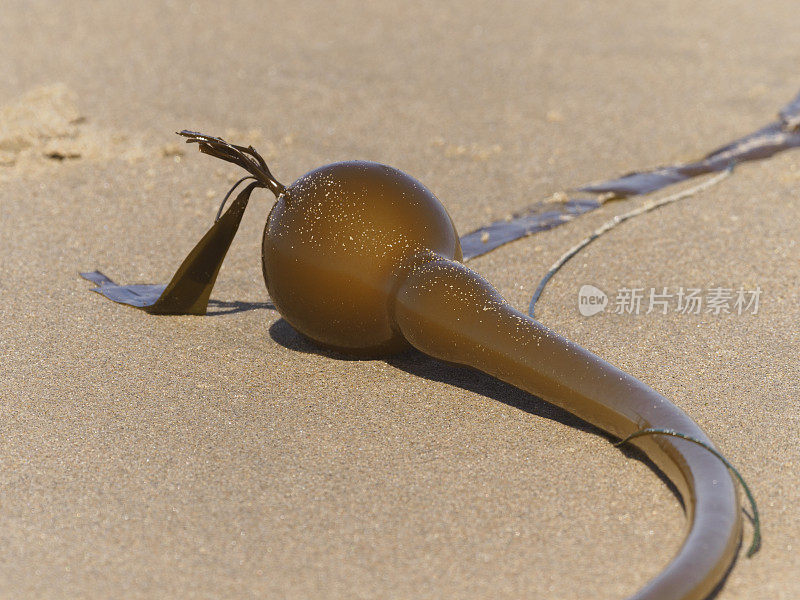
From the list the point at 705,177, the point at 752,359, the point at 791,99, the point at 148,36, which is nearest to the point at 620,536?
the point at 752,359

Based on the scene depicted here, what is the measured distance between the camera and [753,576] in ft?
5.61

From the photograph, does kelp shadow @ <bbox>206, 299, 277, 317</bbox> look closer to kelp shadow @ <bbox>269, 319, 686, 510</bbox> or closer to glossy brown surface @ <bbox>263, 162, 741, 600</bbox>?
kelp shadow @ <bbox>269, 319, 686, 510</bbox>

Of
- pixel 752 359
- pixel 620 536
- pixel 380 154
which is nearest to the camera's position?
pixel 620 536

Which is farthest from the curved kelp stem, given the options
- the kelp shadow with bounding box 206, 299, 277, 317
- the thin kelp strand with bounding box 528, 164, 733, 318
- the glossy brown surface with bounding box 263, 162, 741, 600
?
the kelp shadow with bounding box 206, 299, 277, 317

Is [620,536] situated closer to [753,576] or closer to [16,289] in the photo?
[753,576]

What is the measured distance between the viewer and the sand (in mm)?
1787

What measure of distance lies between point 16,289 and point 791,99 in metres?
3.60

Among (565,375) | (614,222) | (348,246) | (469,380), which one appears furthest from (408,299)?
(614,222)

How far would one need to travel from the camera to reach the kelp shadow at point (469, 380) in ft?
7.07

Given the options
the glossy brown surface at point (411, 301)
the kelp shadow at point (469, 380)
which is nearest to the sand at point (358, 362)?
the kelp shadow at point (469, 380)

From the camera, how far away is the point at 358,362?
246 cm

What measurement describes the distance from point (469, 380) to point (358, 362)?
0.95 ft

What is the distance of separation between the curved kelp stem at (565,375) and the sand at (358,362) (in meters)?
0.08

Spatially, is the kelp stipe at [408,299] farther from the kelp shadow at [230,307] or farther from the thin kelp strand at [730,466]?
the kelp shadow at [230,307]
